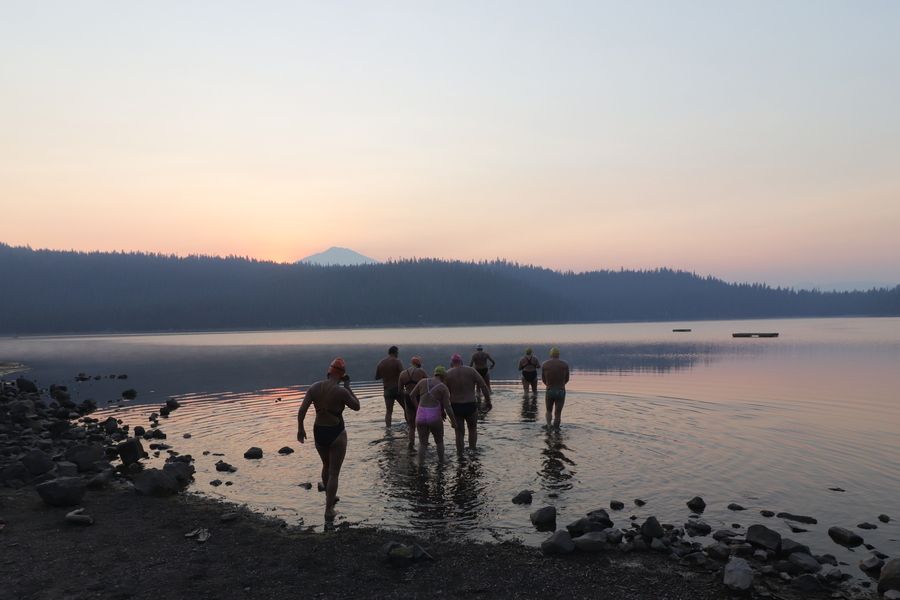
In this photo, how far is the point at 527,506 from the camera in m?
11.8

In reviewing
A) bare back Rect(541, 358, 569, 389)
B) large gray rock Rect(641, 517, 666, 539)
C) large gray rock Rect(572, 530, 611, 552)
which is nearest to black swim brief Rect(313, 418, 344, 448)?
large gray rock Rect(572, 530, 611, 552)

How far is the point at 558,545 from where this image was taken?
9227 mm

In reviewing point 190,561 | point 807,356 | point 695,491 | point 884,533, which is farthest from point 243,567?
point 807,356

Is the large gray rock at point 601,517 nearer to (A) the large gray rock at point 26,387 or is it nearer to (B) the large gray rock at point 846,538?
(B) the large gray rock at point 846,538

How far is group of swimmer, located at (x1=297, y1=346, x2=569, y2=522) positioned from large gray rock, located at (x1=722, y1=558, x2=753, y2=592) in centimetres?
641

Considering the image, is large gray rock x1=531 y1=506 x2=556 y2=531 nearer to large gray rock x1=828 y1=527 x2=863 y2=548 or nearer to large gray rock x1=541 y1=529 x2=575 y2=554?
large gray rock x1=541 y1=529 x2=575 y2=554

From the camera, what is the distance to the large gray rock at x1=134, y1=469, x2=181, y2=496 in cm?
1319

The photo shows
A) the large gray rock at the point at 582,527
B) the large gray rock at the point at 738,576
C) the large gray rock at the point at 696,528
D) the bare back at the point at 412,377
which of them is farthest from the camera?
the bare back at the point at 412,377

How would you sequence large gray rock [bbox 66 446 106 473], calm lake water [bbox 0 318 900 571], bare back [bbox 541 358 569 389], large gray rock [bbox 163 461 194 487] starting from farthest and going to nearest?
bare back [bbox 541 358 569 389], large gray rock [bbox 66 446 106 473], large gray rock [bbox 163 461 194 487], calm lake water [bbox 0 318 900 571]

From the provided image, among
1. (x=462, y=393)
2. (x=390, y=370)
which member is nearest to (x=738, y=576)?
(x=462, y=393)

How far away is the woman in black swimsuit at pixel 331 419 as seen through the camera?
35.5ft

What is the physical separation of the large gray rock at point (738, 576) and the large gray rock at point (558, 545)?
2271 millimetres

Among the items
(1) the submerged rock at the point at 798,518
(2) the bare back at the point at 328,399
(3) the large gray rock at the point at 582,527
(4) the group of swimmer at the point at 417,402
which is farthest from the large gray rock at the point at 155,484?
(1) the submerged rock at the point at 798,518

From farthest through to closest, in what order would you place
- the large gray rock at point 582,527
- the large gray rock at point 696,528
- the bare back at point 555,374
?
A: the bare back at point 555,374 → the large gray rock at point 696,528 → the large gray rock at point 582,527
